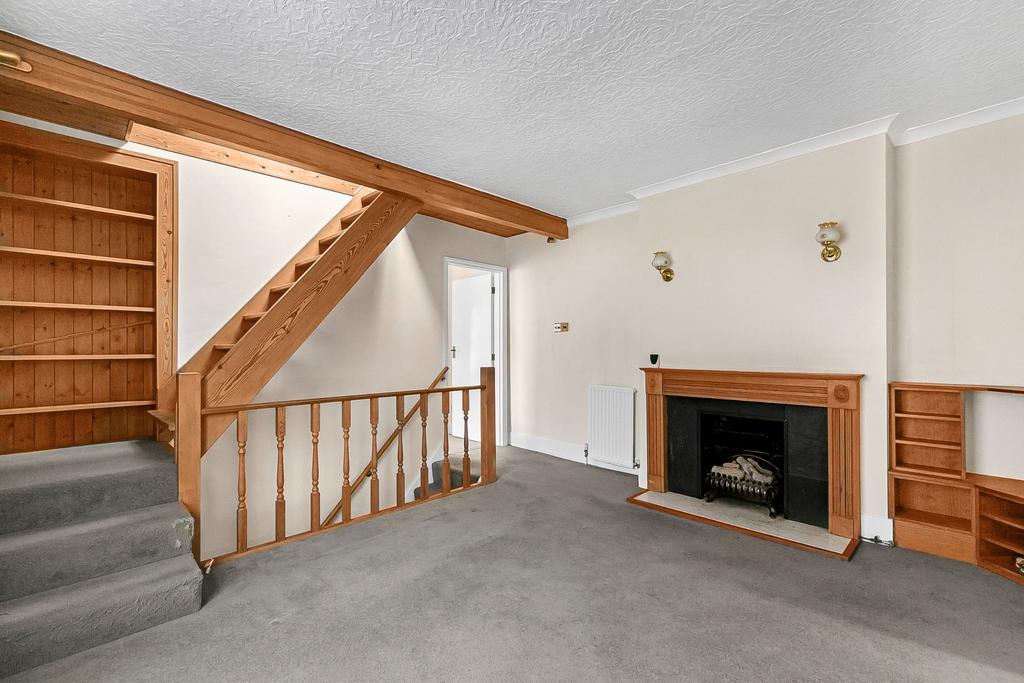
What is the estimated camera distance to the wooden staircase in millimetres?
2629

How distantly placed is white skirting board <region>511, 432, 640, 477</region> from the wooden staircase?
9.25ft

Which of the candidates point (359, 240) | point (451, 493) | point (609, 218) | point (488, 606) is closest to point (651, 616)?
→ point (488, 606)

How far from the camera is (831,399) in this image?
2.83 m

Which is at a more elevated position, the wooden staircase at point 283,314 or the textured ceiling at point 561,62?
the textured ceiling at point 561,62

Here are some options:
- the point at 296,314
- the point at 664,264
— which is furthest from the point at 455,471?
the point at 664,264

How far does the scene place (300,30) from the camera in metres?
1.88

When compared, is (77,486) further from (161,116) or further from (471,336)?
(471,336)

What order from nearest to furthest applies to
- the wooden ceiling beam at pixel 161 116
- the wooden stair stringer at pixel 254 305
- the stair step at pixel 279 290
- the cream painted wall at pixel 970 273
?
the wooden ceiling beam at pixel 161 116
the cream painted wall at pixel 970 273
the wooden stair stringer at pixel 254 305
the stair step at pixel 279 290

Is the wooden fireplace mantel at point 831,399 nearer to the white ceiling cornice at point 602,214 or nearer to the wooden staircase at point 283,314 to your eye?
the white ceiling cornice at point 602,214

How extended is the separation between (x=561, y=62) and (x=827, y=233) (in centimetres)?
197

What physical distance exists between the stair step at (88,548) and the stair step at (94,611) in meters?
0.04

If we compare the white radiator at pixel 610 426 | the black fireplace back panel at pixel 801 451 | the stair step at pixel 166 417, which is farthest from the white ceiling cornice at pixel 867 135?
the stair step at pixel 166 417

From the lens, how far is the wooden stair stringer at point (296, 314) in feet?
8.55

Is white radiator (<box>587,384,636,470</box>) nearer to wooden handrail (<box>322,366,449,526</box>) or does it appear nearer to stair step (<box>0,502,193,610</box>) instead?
wooden handrail (<box>322,366,449,526</box>)
